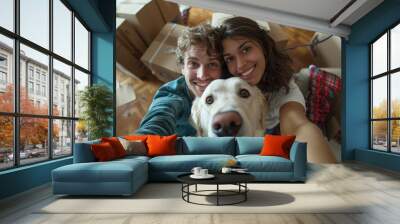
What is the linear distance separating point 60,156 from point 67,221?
335 centimetres

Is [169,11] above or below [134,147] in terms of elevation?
above

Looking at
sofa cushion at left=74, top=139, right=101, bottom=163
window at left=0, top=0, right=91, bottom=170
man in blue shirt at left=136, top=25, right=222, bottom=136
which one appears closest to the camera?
window at left=0, top=0, right=91, bottom=170

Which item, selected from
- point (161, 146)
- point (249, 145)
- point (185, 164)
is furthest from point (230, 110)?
point (185, 164)

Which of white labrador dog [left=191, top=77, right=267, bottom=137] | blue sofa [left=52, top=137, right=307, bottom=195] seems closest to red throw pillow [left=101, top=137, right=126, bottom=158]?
blue sofa [left=52, top=137, right=307, bottom=195]

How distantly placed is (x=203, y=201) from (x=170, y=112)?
402 centimetres

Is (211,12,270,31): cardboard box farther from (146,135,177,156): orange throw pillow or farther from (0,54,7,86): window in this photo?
(0,54,7,86): window

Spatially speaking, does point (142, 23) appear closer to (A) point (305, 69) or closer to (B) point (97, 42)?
(B) point (97, 42)

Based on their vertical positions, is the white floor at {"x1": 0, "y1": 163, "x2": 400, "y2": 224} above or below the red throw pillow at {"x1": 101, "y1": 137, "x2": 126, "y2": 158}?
below

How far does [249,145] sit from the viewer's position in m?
6.64

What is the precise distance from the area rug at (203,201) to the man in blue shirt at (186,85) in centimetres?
305

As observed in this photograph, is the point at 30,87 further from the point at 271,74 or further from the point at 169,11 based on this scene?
the point at 271,74

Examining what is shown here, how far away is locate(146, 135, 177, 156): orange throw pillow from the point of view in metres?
6.37

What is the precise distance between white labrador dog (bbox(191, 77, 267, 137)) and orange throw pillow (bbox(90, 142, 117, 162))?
288 cm

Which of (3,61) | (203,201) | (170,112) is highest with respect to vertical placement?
(3,61)
